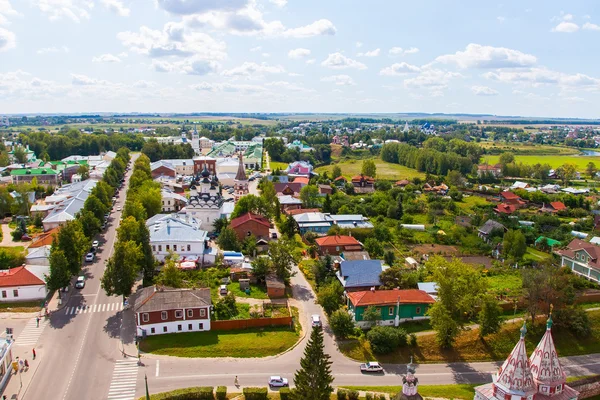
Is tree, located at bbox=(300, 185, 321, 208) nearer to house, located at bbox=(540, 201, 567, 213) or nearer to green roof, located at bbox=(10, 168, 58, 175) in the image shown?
house, located at bbox=(540, 201, 567, 213)

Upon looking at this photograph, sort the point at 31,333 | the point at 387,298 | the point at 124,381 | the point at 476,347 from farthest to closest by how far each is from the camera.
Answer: the point at 387,298
the point at 476,347
the point at 31,333
the point at 124,381

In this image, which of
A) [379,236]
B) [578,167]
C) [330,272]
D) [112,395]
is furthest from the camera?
[578,167]

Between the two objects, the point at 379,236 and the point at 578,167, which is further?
the point at 578,167

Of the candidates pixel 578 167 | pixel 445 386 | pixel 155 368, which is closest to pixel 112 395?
pixel 155 368

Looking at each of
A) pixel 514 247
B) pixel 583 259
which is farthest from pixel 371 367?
pixel 583 259

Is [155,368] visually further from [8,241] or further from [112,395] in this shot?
[8,241]

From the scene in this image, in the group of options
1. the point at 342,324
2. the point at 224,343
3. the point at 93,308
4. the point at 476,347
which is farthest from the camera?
the point at 93,308

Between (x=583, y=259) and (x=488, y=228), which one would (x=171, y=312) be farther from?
(x=488, y=228)
